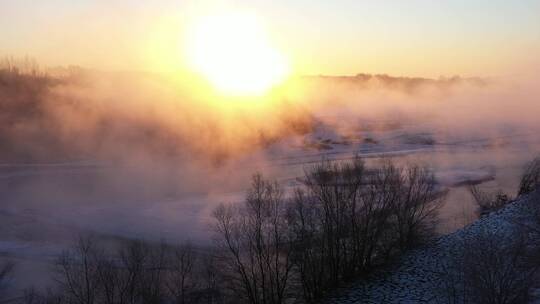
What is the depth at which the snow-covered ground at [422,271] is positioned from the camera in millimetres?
13555

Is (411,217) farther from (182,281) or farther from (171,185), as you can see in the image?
(171,185)

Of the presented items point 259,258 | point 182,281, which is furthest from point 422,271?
point 182,281

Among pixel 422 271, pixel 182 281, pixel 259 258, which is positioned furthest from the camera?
pixel 422 271

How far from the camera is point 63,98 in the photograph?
42.4 metres

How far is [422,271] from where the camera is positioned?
586 inches

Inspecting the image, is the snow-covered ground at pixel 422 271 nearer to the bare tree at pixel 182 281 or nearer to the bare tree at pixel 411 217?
the bare tree at pixel 411 217

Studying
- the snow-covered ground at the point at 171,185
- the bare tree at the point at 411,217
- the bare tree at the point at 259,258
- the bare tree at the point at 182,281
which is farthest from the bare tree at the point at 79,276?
the bare tree at the point at 411,217

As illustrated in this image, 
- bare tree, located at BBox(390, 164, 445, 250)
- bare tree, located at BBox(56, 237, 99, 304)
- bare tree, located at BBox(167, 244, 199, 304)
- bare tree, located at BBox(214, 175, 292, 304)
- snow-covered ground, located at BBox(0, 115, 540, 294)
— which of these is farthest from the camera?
snow-covered ground, located at BBox(0, 115, 540, 294)

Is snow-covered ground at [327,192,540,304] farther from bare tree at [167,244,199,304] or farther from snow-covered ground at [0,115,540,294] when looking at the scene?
bare tree at [167,244,199,304]

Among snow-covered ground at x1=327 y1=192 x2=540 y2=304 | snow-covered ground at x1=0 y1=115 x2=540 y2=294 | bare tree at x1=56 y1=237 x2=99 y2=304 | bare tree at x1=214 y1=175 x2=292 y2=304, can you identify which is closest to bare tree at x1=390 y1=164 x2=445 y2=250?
snow-covered ground at x1=327 y1=192 x2=540 y2=304

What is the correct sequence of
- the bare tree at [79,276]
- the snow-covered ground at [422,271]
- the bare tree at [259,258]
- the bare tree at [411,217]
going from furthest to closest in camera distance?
the bare tree at [411,217]
the snow-covered ground at [422,271]
the bare tree at [259,258]
the bare tree at [79,276]

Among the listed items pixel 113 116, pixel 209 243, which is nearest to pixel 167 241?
pixel 209 243

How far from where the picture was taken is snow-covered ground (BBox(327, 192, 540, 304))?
44.5ft

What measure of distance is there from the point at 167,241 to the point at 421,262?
8.33m
